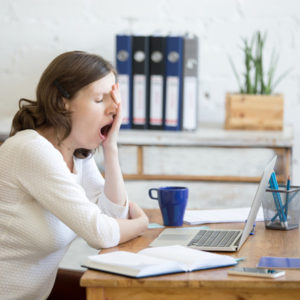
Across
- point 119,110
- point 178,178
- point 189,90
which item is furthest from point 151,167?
point 119,110

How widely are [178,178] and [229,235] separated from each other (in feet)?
3.05

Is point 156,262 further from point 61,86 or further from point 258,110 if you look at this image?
point 258,110

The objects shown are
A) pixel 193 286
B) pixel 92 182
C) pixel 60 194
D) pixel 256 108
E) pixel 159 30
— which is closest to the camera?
pixel 193 286

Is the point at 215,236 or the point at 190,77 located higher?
the point at 190,77

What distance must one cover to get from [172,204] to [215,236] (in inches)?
6.6

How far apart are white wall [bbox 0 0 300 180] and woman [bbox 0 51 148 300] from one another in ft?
4.16

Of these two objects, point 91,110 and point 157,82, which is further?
point 157,82

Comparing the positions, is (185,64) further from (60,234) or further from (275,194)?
(60,234)

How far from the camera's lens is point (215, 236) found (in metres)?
1.36

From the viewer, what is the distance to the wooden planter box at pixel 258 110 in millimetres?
2383

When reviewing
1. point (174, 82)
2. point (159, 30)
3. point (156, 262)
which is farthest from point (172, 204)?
point (159, 30)

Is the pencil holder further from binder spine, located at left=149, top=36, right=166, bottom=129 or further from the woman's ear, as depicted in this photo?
binder spine, located at left=149, top=36, right=166, bottom=129

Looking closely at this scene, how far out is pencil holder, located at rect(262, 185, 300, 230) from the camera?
1.47 meters

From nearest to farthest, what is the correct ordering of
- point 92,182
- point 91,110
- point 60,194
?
point 60,194 < point 91,110 < point 92,182
